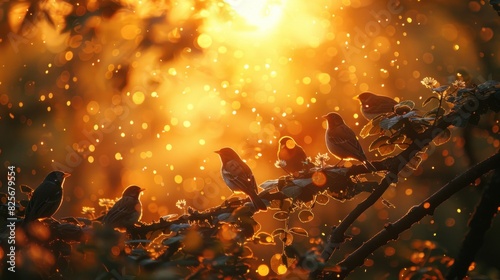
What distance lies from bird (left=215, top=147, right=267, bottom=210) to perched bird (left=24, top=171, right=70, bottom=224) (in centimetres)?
184

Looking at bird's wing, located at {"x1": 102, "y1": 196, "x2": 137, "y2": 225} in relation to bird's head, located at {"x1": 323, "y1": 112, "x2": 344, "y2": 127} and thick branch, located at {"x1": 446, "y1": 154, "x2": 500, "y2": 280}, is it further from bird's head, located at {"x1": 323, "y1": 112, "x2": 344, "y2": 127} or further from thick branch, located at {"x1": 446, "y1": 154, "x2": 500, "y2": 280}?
thick branch, located at {"x1": 446, "y1": 154, "x2": 500, "y2": 280}

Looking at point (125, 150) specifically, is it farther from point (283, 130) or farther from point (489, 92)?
point (489, 92)

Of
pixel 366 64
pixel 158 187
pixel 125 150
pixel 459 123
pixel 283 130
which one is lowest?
pixel 158 187

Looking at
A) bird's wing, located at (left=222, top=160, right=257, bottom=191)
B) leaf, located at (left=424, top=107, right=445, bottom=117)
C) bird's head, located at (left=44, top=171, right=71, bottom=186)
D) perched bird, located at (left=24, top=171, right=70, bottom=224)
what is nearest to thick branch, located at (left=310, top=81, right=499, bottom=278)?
leaf, located at (left=424, top=107, right=445, bottom=117)

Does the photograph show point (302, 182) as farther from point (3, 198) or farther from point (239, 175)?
point (239, 175)

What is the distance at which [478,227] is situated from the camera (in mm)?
2775

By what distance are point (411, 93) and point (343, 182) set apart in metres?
8.09

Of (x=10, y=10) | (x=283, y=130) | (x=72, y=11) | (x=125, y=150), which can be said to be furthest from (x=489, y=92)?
(x=125, y=150)

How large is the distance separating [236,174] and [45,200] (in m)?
2.15

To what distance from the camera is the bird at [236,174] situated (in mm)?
5922

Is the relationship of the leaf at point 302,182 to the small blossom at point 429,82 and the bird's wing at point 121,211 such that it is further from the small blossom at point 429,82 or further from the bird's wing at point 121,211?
the bird's wing at point 121,211

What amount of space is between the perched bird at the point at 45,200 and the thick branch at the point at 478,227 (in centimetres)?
279

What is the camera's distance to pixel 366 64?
10.9 m

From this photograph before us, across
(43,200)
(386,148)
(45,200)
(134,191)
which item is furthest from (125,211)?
(386,148)
